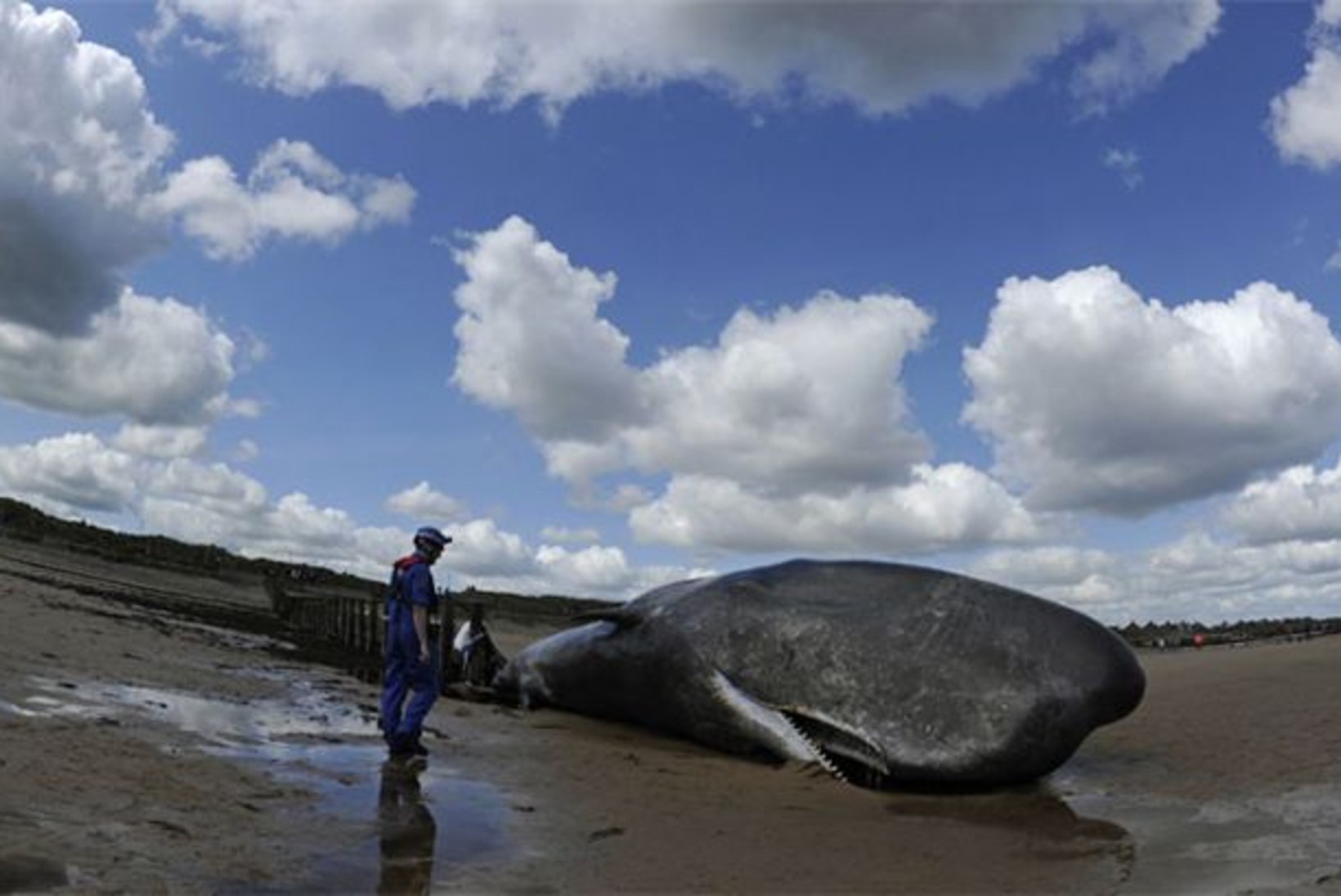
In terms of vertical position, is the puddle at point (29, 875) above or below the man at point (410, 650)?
below

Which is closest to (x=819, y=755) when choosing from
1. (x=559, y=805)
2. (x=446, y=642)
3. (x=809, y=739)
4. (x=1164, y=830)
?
(x=809, y=739)

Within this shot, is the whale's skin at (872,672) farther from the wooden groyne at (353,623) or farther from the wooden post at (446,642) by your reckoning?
the wooden post at (446,642)

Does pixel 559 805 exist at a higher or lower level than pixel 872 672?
lower

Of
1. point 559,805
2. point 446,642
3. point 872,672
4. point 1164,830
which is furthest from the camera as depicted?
point 446,642

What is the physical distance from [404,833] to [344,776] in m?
1.69

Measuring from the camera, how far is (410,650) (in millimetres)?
9570

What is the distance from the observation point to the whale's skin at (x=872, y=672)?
31.0 feet

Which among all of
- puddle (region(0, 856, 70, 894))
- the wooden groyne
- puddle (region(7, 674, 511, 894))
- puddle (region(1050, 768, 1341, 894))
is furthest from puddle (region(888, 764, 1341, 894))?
the wooden groyne

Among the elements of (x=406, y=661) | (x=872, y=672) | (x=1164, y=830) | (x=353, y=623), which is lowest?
(x=353, y=623)

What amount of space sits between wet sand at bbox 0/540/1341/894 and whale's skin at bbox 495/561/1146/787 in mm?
368

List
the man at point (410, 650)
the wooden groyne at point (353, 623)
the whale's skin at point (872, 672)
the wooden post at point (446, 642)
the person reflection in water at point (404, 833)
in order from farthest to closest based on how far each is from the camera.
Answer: the wooden groyne at point (353, 623) → the wooden post at point (446, 642) → the whale's skin at point (872, 672) → the man at point (410, 650) → the person reflection in water at point (404, 833)

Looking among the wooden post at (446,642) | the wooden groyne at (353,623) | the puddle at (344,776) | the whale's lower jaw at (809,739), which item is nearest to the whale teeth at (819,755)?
the whale's lower jaw at (809,739)

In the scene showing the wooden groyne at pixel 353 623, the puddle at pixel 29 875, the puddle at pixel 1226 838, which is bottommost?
the wooden groyne at pixel 353 623

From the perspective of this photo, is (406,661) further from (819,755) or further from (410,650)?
(819,755)
